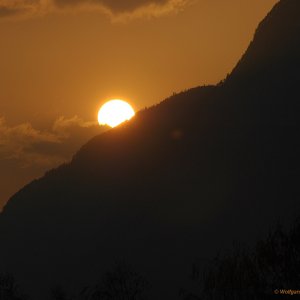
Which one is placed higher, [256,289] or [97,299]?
[97,299]

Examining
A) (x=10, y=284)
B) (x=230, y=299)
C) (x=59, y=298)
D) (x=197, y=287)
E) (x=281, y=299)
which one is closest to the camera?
(x=281, y=299)

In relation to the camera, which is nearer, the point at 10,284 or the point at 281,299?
the point at 281,299

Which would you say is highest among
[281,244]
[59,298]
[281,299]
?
[59,298]

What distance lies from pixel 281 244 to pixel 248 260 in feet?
9.14

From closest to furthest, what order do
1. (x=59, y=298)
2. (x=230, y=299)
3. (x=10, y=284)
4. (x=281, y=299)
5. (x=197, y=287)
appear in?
(x=281, y=299) → (x=230, y=299) → (x=59, y=298) → (x=10, y=284) → (x=197, y=287)

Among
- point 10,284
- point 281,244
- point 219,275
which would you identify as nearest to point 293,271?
point 281,244

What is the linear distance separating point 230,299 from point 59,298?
50603 mm

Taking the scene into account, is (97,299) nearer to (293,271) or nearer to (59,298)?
A: (59,298)

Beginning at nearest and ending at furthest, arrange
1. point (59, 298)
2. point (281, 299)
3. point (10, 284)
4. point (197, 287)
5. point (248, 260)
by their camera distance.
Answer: point (281, 299) < point (248, 260) < point (59, 298) < point (10, 284) < point (197, 287)

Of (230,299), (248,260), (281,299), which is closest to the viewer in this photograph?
(281,299)

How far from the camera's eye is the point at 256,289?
4319 centimetres

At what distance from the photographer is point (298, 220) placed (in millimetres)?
40969

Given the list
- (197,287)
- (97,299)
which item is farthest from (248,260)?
(197,287)

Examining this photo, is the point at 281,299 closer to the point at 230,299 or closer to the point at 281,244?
the point at 281,244
